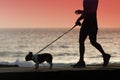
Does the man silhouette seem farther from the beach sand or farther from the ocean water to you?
the ocean water

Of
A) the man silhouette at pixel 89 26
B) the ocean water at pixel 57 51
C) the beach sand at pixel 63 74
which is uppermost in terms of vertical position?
the man silhouette at pixel 89 26

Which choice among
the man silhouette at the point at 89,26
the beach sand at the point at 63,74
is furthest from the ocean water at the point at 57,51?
the beach sand at the point at 63,74

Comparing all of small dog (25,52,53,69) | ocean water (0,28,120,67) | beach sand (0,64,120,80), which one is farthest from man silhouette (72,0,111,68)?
ocean water (0,28,120,67)

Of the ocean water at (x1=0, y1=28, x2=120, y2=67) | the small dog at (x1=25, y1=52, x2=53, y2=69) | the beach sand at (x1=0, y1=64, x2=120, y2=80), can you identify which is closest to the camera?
the beach sand at (x1=0, y1=64, x2=120, y2=80)

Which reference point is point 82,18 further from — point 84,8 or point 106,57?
point 106,57

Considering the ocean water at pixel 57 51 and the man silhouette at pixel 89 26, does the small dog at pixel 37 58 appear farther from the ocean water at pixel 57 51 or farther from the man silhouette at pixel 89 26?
the ocean water at pixel 57 51

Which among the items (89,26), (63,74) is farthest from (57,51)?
(63,74)

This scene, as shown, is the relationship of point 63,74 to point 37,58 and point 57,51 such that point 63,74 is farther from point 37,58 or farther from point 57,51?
point 57,51

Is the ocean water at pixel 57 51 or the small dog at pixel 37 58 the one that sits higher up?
the small dog at pixel 37 58

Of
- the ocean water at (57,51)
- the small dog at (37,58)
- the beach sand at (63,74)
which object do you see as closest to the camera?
the beach sand at (63,74)

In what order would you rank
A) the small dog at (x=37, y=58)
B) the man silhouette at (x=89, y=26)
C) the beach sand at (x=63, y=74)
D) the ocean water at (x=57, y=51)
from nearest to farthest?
the beach sand at (x=63, y=74), the small dog at (x=37, y=58), the man silhouette at (x=89, y=26), the ocean water at (x=57, y=51)

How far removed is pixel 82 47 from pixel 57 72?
272 centimetres

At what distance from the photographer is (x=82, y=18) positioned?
1409cm

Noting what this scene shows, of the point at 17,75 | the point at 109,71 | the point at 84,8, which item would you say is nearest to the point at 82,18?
the point at 84,8
